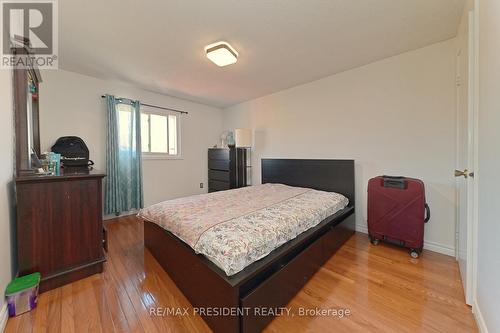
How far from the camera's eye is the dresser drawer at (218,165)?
420 centimetres

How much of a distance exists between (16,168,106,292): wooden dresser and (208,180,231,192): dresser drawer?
2.53 m

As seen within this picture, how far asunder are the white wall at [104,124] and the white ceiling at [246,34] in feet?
0.98

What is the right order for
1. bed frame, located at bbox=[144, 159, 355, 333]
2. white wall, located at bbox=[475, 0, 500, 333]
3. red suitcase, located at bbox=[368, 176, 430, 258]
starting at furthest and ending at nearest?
red suitcase, located at bbox=[368, 176, 430, 258]
bed frame, located at bbox=[144, 159, 355, 333]
white wall, located at bbox=[475, 0, 500, 333]

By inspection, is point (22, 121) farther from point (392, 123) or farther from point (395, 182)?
point (392, 123)

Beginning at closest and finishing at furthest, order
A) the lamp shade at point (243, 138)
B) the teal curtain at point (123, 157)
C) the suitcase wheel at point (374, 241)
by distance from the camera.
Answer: the suitcase wheel at point (374, 241) < the teal curtain at point (123, 157) < the lamp shade at point (243, 138)

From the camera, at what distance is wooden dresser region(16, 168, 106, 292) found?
153 centimetres

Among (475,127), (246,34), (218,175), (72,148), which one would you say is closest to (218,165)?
(218,175)

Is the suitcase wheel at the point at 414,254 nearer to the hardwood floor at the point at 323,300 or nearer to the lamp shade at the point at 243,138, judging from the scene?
the hardwood floor at the point at 323,300

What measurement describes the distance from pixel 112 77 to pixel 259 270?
357 cm

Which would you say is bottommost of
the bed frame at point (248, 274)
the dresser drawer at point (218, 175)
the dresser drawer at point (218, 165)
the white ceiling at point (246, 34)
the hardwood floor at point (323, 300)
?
the hardwood floor at point (323, 300)

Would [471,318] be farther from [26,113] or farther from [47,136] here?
[47,136]

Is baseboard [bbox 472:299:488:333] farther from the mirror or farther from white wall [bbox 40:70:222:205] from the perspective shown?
white wall [bbox 40:70:222:205]

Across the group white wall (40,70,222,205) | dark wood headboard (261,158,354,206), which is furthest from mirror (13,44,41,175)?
dark wood headboard (261,158,354,206)

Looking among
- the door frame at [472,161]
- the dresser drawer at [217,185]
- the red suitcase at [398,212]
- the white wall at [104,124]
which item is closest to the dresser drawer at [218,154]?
the white wall at [104,124]
